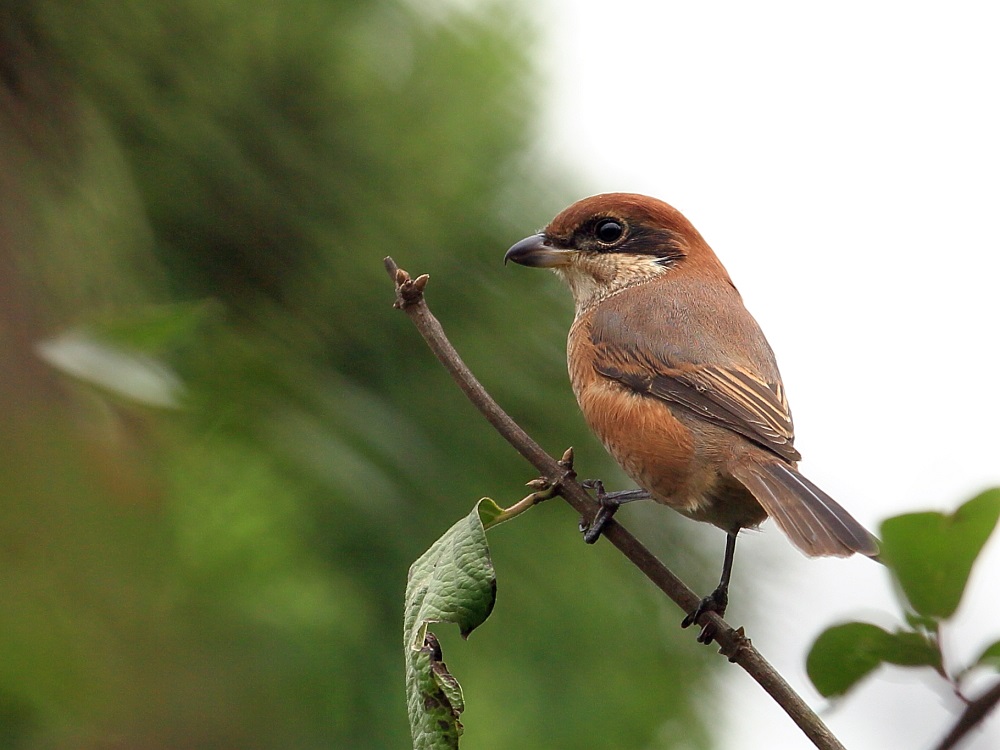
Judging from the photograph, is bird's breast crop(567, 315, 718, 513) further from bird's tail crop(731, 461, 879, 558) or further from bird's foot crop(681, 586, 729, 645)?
bird's foot crop(681, 586, 729, 645)

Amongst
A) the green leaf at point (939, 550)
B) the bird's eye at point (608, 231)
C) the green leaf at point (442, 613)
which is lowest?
the green leaf at point (939, 550)

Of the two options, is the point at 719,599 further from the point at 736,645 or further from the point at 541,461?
the point at 541,461

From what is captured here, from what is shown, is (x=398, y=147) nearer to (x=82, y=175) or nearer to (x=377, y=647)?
(x=82, y=175)

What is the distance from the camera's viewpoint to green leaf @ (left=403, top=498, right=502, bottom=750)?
4.28ft

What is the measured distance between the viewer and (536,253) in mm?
2703

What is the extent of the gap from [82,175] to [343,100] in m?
0.64

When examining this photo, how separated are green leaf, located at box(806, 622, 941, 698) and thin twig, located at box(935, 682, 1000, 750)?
0.81 ft

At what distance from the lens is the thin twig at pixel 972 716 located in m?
0.86

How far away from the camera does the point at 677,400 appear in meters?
2.67

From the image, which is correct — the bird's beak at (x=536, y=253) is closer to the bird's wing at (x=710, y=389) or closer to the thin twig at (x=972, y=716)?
the bird's wing at (x=710, y=389)

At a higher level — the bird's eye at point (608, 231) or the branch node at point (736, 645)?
the bird's eye at point (608, 231)

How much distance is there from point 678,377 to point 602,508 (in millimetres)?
1190

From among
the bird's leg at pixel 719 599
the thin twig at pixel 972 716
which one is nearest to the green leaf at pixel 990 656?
the thin twig at pixel 972 716

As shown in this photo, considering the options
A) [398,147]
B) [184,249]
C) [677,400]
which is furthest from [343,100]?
[677,400]
